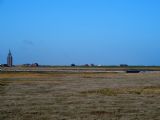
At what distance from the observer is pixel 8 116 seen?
21203 millimetres

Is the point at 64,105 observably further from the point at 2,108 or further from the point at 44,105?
the point at 2,108

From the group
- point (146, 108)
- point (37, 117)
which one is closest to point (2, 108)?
point (37, 117)

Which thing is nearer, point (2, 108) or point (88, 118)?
point (88, 118)

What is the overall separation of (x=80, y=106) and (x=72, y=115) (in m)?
4.00

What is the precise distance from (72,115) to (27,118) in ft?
7.71

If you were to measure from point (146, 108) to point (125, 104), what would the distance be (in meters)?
2.34

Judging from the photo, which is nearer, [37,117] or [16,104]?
[37,117]

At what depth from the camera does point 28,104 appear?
87.8ft

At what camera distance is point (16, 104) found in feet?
87.7

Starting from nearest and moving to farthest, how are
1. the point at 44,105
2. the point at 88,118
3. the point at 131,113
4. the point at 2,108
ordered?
the point at 88,118 < the point at 131,113 < the point at 2,108 < the point at 44,105

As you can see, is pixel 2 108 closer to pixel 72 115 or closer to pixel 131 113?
pixel 72 115

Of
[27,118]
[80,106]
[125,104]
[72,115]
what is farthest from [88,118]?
[125,104]

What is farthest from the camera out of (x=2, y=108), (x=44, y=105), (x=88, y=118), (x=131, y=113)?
(x=44, y=105)

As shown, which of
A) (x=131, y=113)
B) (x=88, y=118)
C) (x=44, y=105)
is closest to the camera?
(x=88, y=118)
